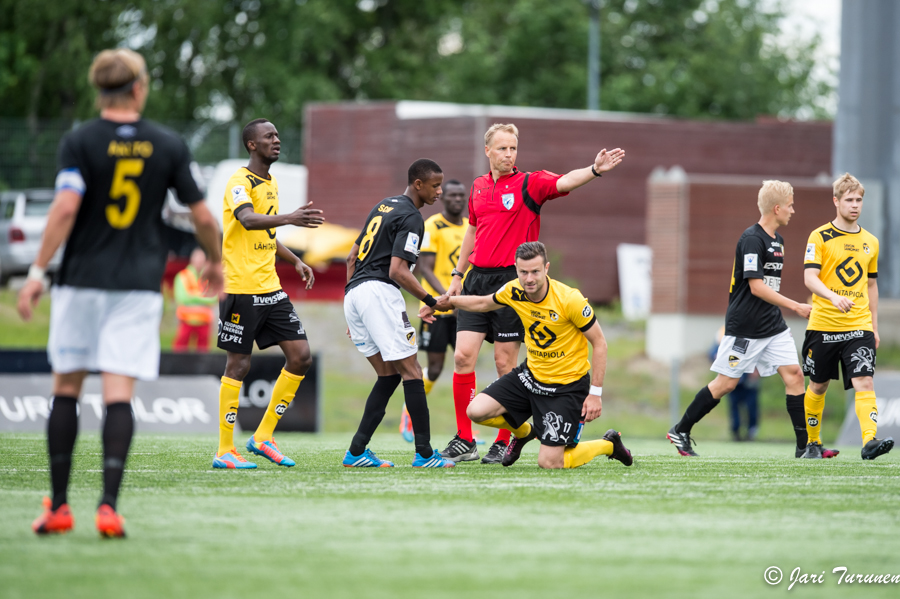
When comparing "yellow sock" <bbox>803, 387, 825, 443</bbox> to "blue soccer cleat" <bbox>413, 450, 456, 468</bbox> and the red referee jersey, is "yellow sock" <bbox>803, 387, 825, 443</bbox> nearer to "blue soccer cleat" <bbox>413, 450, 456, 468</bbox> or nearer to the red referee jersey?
the red referee jersey

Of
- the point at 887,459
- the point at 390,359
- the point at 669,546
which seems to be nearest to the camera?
the point at 669,546

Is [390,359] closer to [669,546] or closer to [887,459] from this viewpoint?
[669,546]

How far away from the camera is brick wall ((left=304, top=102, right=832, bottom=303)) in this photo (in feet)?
81.7

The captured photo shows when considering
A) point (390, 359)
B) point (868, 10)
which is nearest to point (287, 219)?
point (390, 359)

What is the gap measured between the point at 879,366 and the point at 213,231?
57.7 ft

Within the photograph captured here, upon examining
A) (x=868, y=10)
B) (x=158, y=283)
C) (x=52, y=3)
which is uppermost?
(x=52, y=3)

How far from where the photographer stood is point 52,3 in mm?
33594

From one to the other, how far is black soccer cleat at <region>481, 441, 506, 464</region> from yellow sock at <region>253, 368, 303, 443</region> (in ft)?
5.00

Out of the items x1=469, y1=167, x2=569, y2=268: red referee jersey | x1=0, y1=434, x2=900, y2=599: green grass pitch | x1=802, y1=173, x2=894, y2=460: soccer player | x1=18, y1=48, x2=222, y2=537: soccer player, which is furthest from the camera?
x1=802, y1=173, x2=894, y2=460: soccer player

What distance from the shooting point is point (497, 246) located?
339 inches

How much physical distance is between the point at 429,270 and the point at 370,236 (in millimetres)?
3150

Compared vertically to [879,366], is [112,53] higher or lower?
higher

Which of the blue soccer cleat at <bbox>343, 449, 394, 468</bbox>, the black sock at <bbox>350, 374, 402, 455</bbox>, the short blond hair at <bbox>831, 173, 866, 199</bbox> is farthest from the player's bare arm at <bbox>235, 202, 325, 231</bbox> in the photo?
the short blond hair at <bbox>831, 173, 866, 199</bbox>

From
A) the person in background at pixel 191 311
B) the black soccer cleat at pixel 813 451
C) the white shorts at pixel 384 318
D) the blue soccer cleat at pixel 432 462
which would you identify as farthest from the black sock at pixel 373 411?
the person in background at pixel 191 311
